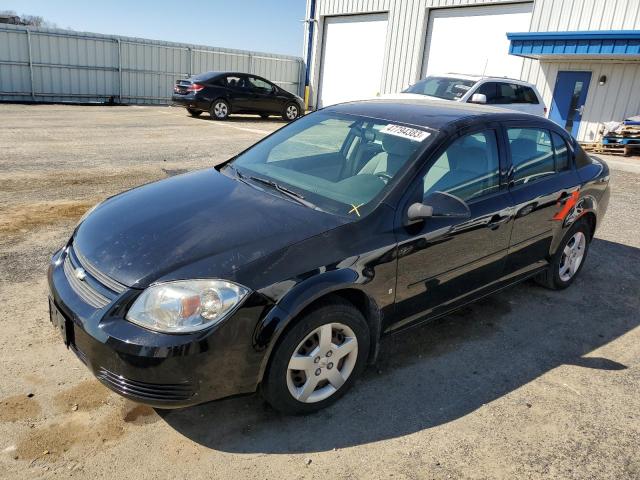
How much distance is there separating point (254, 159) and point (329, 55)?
1980 cm

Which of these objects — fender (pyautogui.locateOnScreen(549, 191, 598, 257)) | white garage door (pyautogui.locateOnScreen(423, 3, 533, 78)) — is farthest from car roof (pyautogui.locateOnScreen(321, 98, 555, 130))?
white garage door (pyautogui.locateOnScreen(423, 3, 533, 78))

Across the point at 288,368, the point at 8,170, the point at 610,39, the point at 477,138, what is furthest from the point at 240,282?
the point at 610,39

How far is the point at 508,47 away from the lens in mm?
15797

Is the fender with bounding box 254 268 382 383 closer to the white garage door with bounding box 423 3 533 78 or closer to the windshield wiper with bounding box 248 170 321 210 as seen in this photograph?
the windshield wiper with bounding box 248 170 321 210

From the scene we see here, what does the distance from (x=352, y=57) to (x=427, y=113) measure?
18.6m

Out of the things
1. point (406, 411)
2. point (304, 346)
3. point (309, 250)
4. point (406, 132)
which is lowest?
point (406, 411)

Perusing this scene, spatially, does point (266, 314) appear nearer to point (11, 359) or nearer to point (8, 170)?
point (11, 359)

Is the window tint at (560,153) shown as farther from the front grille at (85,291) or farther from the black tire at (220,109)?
the black tire at (220,109)

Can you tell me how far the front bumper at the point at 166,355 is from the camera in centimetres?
236

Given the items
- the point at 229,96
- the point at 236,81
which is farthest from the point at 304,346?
the point at 236,81

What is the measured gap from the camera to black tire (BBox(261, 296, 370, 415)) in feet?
8.59

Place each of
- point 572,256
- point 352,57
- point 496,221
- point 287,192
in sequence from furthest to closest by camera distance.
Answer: point 352,57 → point 572,256 → point 496,221 → point 287,192

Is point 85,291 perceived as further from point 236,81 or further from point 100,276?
point 236,81

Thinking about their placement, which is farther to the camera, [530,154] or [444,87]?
[444,87]
